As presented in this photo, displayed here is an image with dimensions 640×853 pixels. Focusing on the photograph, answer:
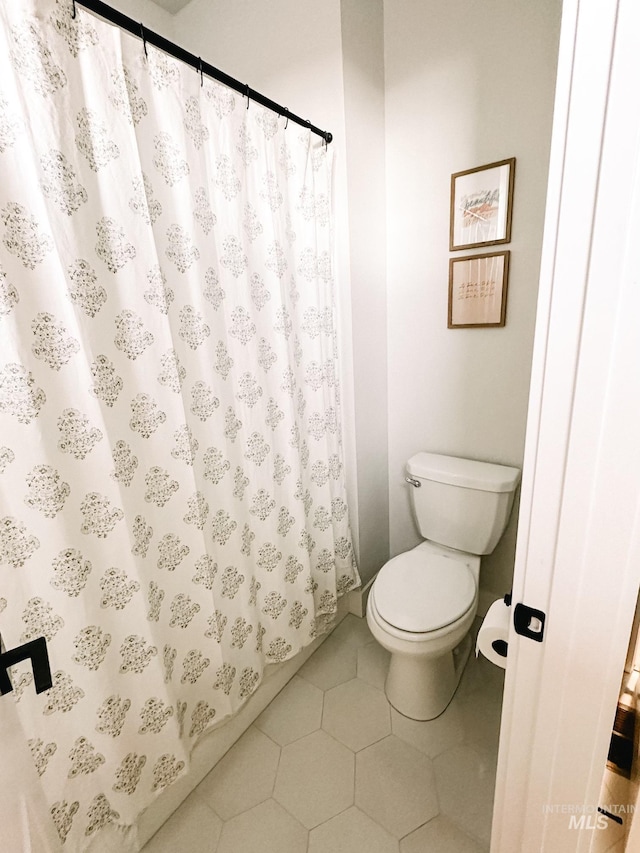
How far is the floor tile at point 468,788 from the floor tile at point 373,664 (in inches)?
13.1

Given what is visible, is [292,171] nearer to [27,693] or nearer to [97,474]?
[97,474]

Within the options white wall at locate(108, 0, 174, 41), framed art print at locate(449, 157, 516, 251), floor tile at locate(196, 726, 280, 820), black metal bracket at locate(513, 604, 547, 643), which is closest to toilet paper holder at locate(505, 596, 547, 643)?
black metal bracket at locate(513, 604, 547, 643)

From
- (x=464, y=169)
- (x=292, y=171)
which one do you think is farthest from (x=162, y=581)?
(x=464, y=169)

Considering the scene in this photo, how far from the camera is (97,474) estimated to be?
0.84 metres

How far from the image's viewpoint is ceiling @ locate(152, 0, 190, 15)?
63.2 inches

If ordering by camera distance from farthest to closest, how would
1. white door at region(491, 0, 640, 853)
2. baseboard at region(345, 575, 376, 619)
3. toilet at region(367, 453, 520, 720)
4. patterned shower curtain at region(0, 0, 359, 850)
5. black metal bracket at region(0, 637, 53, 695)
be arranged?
baseboard at region(345, 575, 376, 619) < toilet at region(367, 453, 520, 720) < patterned shower curtain at region(0, 0, 359, 850) < black metal bracket at region(0, 637, 53, 695) < white door at region(491, 0, 640, 853)

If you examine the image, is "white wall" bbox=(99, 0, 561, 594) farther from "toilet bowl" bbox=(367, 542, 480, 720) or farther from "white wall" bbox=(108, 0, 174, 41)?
"toilet bowl" bbox=(367, 542, 480, 720)

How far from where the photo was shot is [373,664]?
5.32 feet

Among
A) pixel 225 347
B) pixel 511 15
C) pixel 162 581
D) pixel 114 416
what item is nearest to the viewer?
pixel 114 416

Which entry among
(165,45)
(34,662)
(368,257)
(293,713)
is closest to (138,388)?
(34,662)

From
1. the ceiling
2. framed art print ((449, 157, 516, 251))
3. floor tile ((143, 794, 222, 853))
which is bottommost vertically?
floor tile ((143, 794, 222, 853))

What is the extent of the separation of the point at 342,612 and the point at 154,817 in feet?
3.25

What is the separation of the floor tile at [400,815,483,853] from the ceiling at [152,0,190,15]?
3049 mm

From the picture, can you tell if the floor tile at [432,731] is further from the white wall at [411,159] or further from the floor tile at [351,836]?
the white wall at [411,159]
